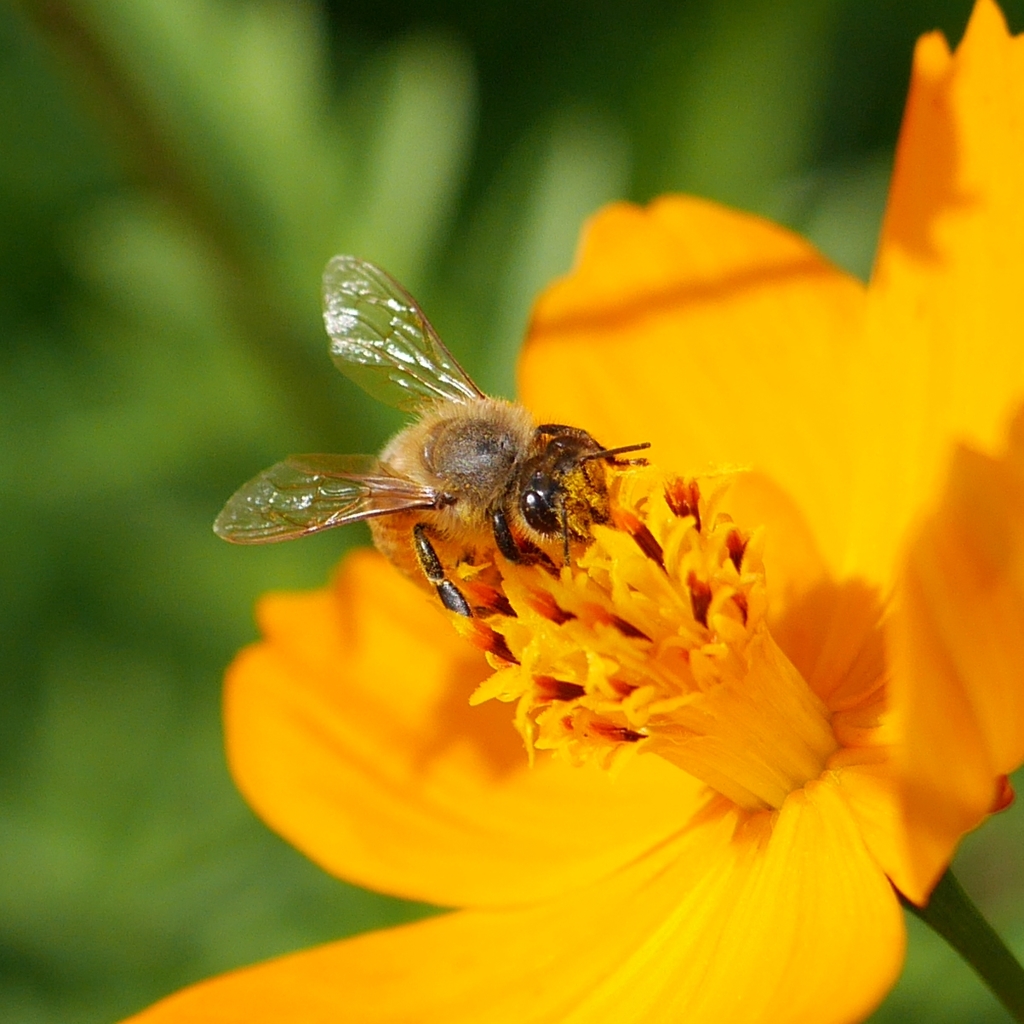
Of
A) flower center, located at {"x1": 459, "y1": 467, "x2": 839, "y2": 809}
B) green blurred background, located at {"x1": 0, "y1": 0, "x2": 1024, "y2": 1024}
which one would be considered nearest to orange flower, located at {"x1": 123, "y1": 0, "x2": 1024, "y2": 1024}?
flower center, located at {"x1": 459, "y1": 467, "x2": 839, "y2": 809}

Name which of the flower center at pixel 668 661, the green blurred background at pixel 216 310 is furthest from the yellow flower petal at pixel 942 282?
the green blurred background at pixel 216 310

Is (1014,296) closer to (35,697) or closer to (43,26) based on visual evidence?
(43,26)

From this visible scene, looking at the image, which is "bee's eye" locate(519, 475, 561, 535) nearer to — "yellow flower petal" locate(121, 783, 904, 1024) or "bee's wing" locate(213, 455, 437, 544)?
"bee's wing" locate(213, 455, 437, 544)

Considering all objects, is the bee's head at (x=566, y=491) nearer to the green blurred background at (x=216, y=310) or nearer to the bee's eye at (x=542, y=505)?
the bee's eye at (x=542, y=505)

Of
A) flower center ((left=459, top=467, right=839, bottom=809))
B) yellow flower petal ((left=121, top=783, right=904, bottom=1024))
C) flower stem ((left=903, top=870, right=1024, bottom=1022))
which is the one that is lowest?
yellow flower petal ((left=121, top=783, right=904, bottom=1024))

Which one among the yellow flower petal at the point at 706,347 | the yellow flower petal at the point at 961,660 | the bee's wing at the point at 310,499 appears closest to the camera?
the yellow flower petal at the point at 961,660

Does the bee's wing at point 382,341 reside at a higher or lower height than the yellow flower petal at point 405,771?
higher

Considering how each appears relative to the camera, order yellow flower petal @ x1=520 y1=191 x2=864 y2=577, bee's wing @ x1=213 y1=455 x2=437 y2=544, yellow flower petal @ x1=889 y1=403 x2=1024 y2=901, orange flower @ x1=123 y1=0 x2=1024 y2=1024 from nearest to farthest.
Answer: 1. yellow flower petal @ x1=889 y1=403 x2=1024 y2=901
2. orange flower @ x1=123 y1=0 x2=1024 y2=1024
3. bee's wing @ x1=213 y1=455 x2=437 y2=544
4. yellow flower petal @ x1=520 y1=191 x2=864 y2=577
